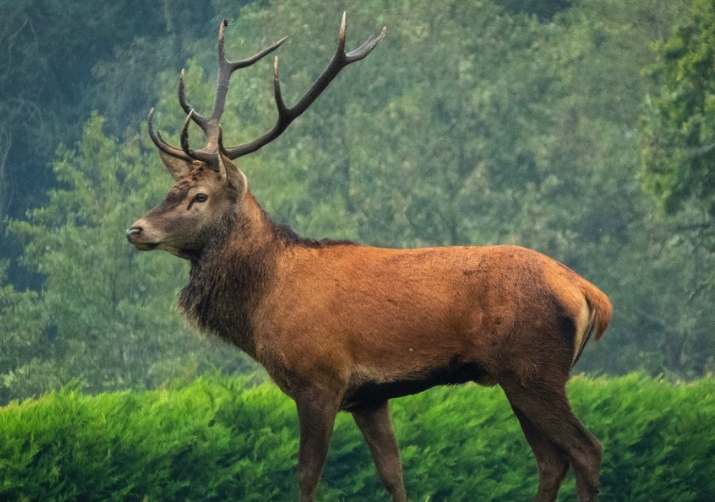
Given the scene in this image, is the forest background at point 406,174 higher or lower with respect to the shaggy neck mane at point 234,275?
lower

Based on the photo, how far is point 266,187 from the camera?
40.1m

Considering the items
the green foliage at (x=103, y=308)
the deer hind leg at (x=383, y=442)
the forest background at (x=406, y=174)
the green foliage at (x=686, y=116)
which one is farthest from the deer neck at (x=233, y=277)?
the green foliage at (x=103, y=308)

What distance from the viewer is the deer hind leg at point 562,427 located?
363 inches

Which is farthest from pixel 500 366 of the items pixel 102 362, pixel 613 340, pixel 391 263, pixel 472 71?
pixel 472 71

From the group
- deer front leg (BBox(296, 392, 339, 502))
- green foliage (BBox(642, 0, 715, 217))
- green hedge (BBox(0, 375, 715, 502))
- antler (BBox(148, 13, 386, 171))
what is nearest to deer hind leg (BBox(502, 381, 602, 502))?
deer front leg (BBox(296, 392, 339, 502))

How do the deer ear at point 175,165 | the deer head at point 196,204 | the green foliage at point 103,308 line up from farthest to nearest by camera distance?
the green foliage at point 103,308, the deer ear at point 175,165, the deer head at point 196,204

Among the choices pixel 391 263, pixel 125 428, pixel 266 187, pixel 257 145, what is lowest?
pixel 266 187

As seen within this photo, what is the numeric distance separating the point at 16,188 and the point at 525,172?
692 inches

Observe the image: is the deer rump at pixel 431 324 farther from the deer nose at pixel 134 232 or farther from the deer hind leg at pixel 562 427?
the deer nose at pixel 134 232

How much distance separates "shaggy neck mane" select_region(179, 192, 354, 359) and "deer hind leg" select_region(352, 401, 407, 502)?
862 millimetres

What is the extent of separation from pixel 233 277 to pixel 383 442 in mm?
1445

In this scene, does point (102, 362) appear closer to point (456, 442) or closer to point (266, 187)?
point (266, 187)

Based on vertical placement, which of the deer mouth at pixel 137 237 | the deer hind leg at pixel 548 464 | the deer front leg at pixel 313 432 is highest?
the deer mouth at pixel 137 237

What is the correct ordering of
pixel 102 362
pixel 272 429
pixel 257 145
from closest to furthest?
pixel 257 145
pixel 272 429
pixel 102 362
